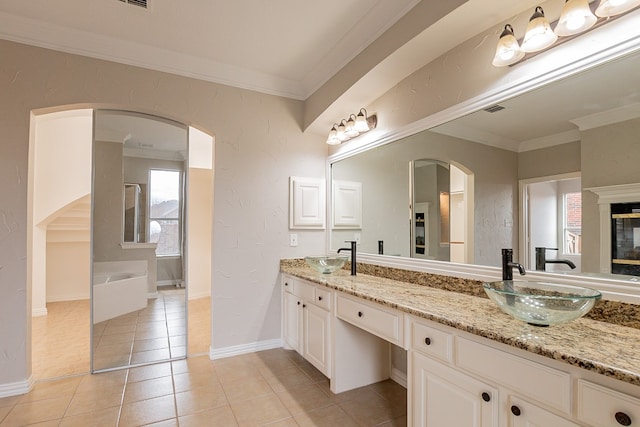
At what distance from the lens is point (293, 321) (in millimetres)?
2957

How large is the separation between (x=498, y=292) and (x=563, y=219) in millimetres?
552

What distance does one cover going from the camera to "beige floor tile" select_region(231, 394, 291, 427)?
197cm

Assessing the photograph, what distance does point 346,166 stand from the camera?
3.24 m

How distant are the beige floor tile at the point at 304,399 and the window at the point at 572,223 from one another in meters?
1.72

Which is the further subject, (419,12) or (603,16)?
(419,12)

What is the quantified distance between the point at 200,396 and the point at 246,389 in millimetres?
320

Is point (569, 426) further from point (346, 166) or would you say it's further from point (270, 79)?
point (270, 79)

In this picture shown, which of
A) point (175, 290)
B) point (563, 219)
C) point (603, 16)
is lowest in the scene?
point (175, 290)

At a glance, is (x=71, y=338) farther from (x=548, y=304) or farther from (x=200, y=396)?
(x=548, y=304)

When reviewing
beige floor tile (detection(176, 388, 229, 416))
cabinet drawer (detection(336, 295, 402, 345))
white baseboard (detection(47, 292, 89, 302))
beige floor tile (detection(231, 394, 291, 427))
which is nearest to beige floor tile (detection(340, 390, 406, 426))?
beige floor tile (detection(231, 394, 291, 427))

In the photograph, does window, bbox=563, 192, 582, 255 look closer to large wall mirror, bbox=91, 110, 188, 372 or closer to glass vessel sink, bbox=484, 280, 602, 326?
glass vessel sink, bbox=484, 280, 602, 326

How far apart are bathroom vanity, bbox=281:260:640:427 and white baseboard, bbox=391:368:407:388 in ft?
1.01

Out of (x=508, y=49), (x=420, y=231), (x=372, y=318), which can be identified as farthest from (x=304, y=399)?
(x=508, y=49)

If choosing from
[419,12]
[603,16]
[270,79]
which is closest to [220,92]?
[270,79]
